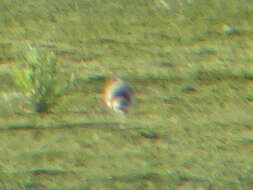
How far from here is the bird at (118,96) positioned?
6.14 meters

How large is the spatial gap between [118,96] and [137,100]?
29cm

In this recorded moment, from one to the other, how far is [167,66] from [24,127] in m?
1.48

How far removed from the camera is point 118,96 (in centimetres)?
617

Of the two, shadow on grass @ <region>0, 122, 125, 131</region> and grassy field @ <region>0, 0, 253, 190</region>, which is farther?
shadow on grass @ <region>0, 122, 125, 131</region>

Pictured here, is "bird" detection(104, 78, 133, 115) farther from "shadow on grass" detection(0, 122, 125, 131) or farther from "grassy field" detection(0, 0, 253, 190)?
"shadow on grass" detection(0, 122, 125, 131)

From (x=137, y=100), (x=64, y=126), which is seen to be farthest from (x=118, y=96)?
(x=64, y=126)

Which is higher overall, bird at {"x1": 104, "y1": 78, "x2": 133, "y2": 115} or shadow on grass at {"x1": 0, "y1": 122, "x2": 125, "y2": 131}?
bird at {"x1": 104, "y1": 78, "x2": 133, "y2": 115}

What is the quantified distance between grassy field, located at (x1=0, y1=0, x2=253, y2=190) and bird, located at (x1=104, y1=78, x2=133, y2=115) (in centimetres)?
6

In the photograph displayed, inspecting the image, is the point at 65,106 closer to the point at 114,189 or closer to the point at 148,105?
the point at 148,105

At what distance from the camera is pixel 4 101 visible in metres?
6.35

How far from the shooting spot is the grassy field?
5.37 m

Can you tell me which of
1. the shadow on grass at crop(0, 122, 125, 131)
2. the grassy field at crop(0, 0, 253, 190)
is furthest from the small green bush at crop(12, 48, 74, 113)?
the shadow on grass at crop(0, 122, 125, 131)

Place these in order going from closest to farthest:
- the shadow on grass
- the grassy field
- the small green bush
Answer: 1. the grassy field
2. the shadow on grass
3. the small green bush

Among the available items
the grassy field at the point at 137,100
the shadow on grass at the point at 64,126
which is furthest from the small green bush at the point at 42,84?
the shadow on grass at the point at 64,126
